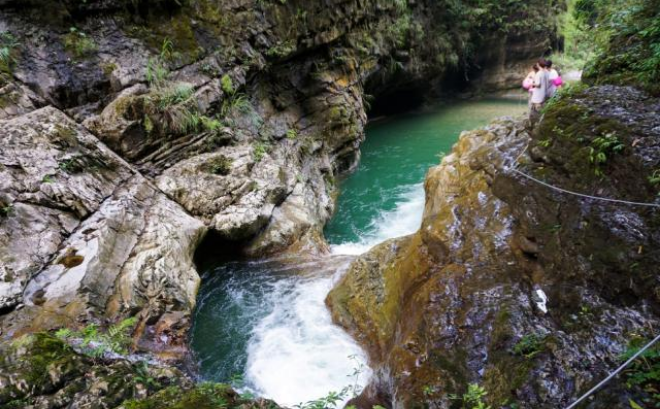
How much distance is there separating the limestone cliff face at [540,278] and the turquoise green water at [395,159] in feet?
16.1

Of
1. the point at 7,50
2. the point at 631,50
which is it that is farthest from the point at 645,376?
the point at 7,50

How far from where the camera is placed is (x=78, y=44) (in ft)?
25.5

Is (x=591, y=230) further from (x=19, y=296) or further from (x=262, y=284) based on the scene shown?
(x=19, y=296)

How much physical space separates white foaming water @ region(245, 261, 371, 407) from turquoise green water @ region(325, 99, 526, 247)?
132 inches

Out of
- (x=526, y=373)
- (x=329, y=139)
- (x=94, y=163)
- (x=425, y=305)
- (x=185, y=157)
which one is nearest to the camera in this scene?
(x=526, y=373)

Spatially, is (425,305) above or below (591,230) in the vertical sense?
below

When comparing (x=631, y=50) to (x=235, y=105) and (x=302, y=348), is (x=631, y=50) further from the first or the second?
(x=235, y=105)

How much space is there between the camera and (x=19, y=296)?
482 cm

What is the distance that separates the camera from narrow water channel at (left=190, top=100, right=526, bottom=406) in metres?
5.45

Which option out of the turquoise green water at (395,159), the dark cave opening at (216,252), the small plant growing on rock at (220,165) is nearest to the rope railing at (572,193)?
the turquoise green water at (395,159)

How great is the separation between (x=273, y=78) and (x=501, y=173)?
894cm

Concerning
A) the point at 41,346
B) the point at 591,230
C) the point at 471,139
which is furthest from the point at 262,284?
the point at 591,230

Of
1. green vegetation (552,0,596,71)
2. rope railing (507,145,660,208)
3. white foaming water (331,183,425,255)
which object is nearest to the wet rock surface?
white foaming water (331,183,425,255)

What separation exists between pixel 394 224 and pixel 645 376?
8007 millimetres
